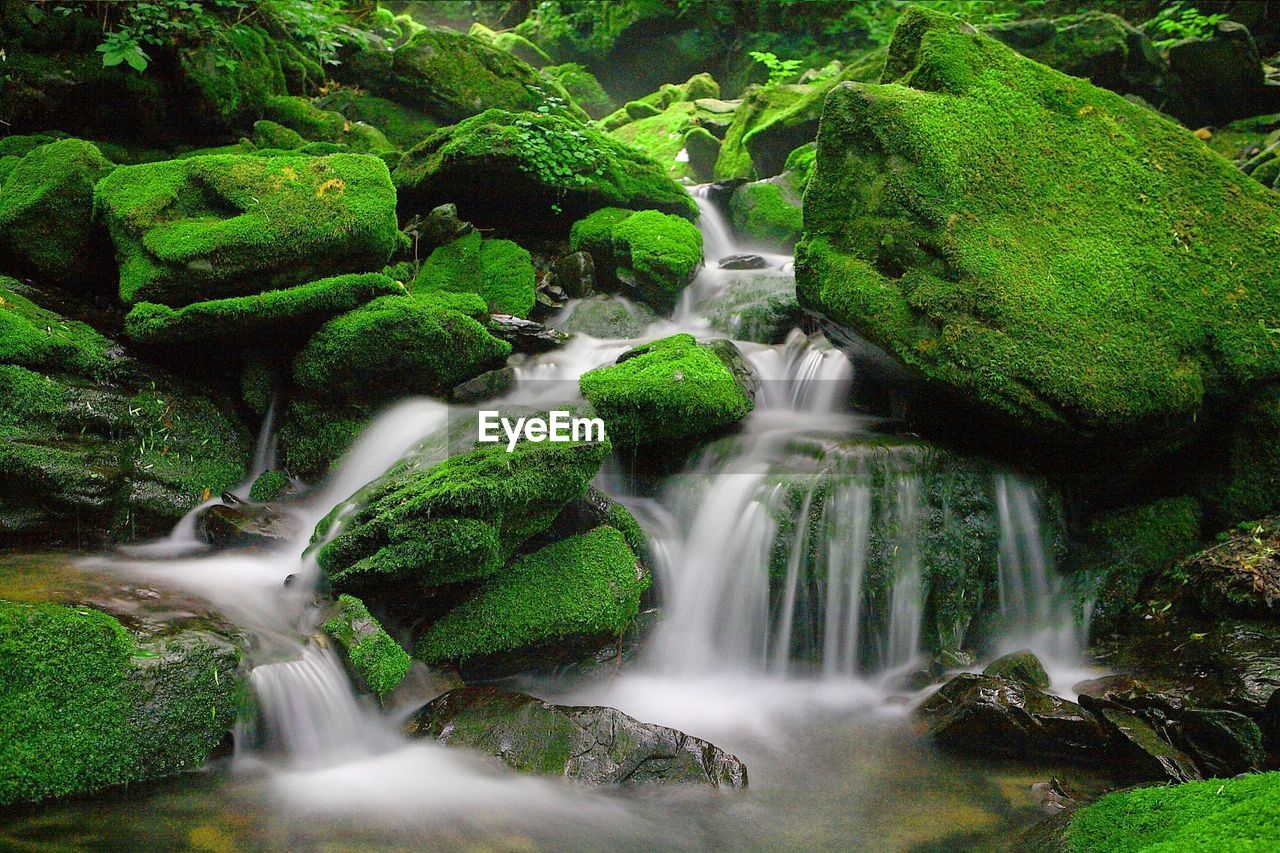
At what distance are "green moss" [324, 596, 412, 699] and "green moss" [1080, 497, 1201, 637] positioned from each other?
448 centimetres

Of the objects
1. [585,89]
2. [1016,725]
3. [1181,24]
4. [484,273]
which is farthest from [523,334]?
[585,89]

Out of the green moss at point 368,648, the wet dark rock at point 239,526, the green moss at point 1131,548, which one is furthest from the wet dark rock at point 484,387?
the green moss at point 1131,548

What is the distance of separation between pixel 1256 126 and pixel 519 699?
10.0 metres

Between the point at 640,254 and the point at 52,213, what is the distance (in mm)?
5069

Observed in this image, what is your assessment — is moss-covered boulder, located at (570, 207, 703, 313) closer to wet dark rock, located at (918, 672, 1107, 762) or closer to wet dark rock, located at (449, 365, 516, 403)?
wet dark rock, located at (449, 365, 516, 403)

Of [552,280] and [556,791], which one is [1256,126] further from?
[556,791]

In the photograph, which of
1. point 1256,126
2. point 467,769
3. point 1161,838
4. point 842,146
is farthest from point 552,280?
point 1256,126

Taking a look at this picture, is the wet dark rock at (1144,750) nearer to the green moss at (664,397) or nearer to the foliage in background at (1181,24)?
the green moss at (664,397)

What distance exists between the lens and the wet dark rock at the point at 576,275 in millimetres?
8312

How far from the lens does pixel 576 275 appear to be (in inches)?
328

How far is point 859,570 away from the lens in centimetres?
512

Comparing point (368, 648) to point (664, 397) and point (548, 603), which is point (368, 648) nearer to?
point (548, 603)

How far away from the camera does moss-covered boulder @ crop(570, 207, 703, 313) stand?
8.24 m

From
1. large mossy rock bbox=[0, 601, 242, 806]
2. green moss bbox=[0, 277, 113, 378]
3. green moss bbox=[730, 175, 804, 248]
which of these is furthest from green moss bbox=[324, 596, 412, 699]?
green moss bbox=[730, 175, 804, 248]
